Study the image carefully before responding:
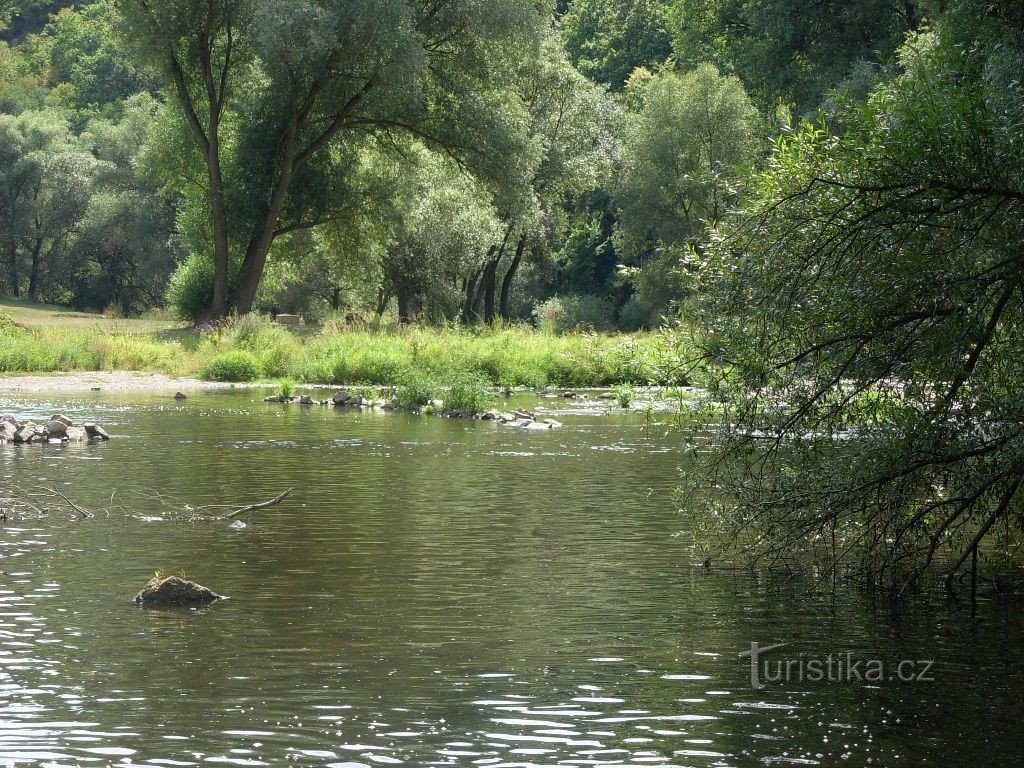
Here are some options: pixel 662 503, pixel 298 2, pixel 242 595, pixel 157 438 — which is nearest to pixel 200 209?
pixel 298 2

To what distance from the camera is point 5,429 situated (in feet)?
79.2

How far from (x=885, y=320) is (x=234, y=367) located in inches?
1352

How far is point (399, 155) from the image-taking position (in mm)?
49469

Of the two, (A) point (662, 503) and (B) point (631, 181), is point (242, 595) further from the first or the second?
(B) point (631, 181)

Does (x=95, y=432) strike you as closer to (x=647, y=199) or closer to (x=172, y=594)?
(x=172, y=594)

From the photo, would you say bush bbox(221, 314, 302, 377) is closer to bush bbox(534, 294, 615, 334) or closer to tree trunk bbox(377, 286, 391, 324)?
tree trunk bbox(377, 286, 391, 324)

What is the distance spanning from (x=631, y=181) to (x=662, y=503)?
49.8m

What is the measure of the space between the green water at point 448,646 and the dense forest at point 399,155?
1210 cm

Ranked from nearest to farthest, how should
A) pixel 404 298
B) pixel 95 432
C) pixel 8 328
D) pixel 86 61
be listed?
pixel 95 432, pixel 8 328, pixel 404 298, pixel 86 61

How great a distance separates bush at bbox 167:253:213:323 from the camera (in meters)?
52.5

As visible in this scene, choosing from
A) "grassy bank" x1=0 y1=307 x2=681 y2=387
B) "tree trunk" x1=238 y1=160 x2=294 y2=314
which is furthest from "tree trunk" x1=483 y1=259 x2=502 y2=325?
"grassy bank" x1=0 y1=307 x2=681 y2=387

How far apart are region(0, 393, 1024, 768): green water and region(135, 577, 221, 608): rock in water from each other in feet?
0.61

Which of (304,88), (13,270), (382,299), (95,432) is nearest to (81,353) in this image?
(304,88)

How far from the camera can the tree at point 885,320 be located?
1059cm
